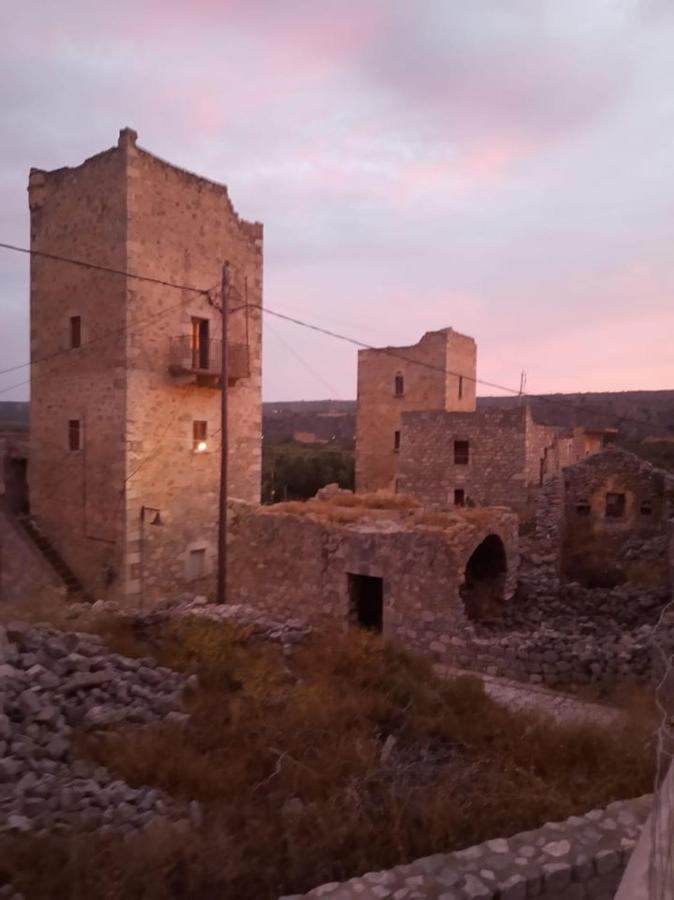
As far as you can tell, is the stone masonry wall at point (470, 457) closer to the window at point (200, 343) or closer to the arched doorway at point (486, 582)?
the arched doorway at point (486, 582)

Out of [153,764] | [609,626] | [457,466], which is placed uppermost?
[457,466]

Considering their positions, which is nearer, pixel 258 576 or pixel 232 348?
pixel 258 576

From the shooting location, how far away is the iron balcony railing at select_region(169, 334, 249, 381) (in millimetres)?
17578

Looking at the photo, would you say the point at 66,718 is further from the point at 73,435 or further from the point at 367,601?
the point at 73,435

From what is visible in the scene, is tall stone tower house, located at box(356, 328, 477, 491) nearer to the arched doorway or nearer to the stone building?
the stone building

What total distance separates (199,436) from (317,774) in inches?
557

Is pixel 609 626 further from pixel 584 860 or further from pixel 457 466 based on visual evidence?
pixel 457 466

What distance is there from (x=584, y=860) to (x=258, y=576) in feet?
30.6

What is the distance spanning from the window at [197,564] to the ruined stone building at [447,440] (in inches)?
351

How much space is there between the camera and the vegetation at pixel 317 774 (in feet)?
13.0

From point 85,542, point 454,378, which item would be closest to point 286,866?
point 85,542

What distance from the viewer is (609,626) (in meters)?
12.6

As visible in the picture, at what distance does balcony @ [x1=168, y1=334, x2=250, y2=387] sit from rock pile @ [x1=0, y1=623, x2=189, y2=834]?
36.2ft

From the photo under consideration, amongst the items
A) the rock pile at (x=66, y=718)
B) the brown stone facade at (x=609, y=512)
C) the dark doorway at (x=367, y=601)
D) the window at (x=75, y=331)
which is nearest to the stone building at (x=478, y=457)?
the brown stone facade at (x=609, y=512)
